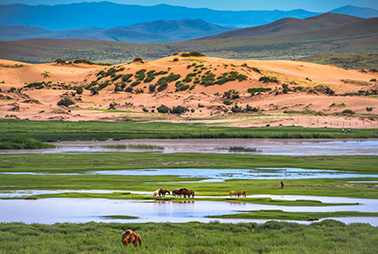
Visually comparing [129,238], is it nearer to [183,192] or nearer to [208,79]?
[183,192]

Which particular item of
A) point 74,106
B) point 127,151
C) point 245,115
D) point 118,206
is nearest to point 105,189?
point 118,206

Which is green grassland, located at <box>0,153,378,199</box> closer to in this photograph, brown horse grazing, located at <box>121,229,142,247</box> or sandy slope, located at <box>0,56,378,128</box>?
brown horse grazing, located at <box>121,229,142,247</box>

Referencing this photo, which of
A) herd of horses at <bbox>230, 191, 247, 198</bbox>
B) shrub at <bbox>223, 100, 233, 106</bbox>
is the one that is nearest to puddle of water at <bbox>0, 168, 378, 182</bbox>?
herd of horses at <bbox>230, 191, 247, 198</bbox>

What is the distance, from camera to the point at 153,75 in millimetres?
124500

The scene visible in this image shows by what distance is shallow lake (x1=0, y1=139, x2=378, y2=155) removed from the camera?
50.6m

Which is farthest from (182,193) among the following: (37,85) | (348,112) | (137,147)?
(37,85)

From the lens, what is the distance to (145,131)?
Result: 67438 mm

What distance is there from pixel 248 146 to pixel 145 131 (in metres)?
15.6

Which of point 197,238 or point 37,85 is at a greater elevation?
point 37,85

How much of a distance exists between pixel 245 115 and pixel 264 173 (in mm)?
48544

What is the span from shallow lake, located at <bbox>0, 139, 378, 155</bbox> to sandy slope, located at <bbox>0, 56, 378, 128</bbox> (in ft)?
54.9

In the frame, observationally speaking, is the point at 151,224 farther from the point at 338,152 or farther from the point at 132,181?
the point at 338,152

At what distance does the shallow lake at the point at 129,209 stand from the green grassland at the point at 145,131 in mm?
33814

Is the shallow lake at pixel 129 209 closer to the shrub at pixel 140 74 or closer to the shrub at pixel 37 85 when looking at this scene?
the shrub at pixel 37 85
